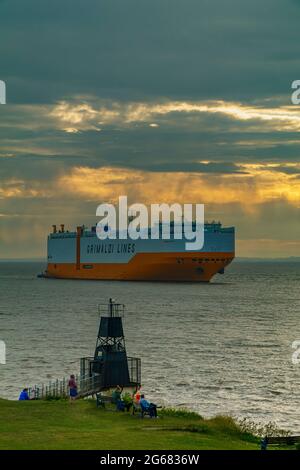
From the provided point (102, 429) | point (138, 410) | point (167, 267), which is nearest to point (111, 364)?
point (138, 410)

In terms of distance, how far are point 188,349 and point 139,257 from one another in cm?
8498

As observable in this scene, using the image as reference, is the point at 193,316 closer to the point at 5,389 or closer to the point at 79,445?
the point at 5,389

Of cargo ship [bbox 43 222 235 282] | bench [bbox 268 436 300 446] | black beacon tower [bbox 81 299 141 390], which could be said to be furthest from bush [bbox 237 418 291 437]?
cargo ship [bbox 43 222 235 282]

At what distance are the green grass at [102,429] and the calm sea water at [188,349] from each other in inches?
302

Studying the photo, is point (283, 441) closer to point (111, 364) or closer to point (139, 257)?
point (111, 364)

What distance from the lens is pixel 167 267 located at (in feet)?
445

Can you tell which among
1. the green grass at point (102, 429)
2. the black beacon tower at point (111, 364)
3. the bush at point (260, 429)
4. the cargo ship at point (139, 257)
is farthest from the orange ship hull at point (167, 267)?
the green grass at point (102, 429)

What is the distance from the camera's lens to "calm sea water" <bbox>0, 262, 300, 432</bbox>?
36.2 m

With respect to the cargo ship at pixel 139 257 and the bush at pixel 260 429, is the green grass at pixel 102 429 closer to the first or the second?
the bush at pixel 260 429

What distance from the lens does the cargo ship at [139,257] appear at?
430 feet

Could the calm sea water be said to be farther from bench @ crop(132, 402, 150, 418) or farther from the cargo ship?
the cargo ship

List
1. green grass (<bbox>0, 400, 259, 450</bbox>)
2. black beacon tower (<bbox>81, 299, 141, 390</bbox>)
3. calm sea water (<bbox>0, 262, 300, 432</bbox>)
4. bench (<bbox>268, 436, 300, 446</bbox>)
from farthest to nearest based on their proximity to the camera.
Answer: calm sea water (<bbox>0, 262, 300, 432</bbox>) → black beacon tower (<bbox>81, 299, 141, 390</bbox>) → bench (<bbox>268, 436, 300, 446</bbox>) → green grass (<bbox>0, 400, 259, 450</bbox>)
